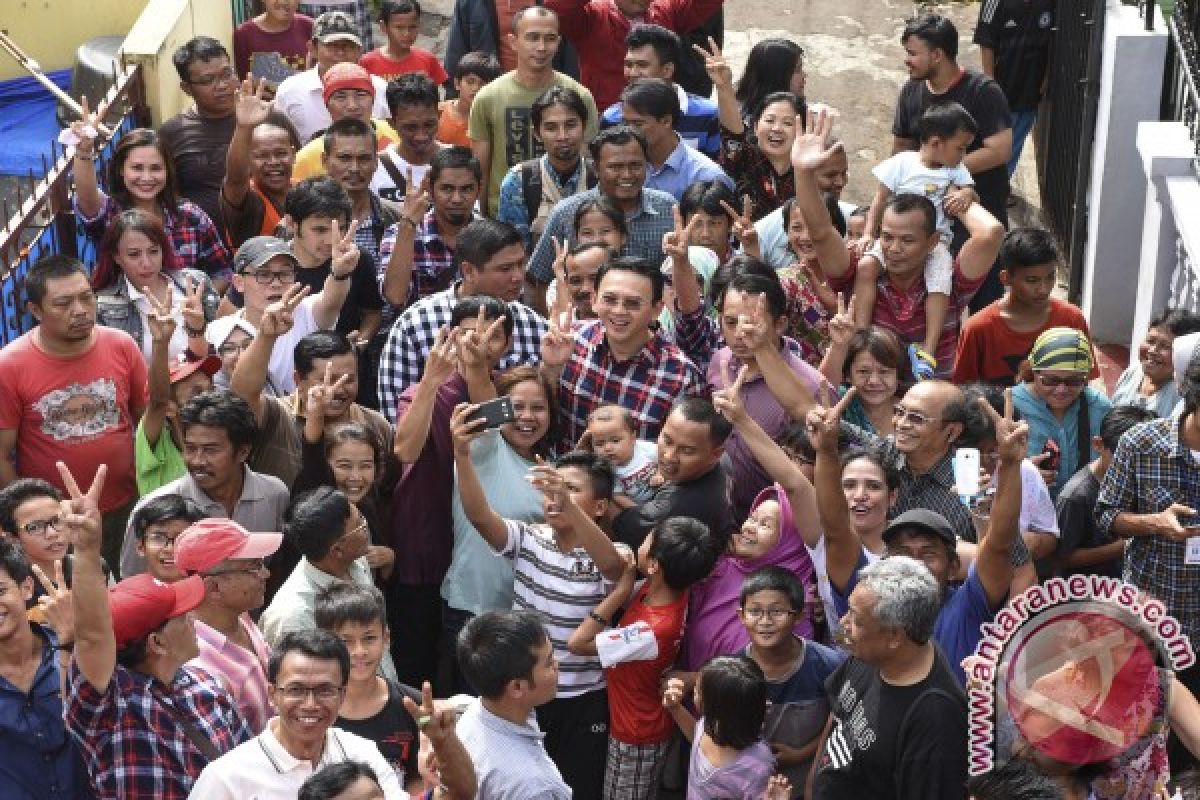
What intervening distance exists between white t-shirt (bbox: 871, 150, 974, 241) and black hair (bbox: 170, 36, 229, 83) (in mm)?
3156

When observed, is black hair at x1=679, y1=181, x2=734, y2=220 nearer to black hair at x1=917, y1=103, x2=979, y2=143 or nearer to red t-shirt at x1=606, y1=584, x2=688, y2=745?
black hair at x1=917, y1=103, x2=979, y2=143

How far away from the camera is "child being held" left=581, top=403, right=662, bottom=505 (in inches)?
273

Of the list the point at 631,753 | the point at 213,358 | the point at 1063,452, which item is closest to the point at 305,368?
the point at 213,358

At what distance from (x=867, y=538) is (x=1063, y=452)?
1145 millimetres

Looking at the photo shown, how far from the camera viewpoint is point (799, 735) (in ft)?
20.2

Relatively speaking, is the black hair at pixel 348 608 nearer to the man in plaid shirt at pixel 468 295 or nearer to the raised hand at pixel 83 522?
the raised hand at pixel 83 522

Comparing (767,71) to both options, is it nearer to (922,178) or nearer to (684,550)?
(922,178)

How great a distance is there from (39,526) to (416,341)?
1.73 m

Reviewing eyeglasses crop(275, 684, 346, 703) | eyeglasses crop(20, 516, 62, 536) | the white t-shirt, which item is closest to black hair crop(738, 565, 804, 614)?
eyeglasses crop(275, 684, 346, 703)

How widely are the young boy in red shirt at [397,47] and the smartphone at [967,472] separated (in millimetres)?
4963

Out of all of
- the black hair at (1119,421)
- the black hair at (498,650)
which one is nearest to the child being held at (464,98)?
the black hair at (1119,421)

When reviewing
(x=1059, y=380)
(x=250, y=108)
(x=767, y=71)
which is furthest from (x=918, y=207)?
(x=250, y=108)

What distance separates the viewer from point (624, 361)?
24.3 ft

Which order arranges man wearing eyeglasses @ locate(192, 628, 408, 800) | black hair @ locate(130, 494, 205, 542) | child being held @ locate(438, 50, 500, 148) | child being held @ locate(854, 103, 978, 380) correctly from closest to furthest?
man wearing eyeglasses @ locate(192, 628, 408, 800), black hair @ locate(130, 494, 205, 542), child being held @ locate(854, 103, 978, 380), child being held @ locate(438, 50, 500, 148)
